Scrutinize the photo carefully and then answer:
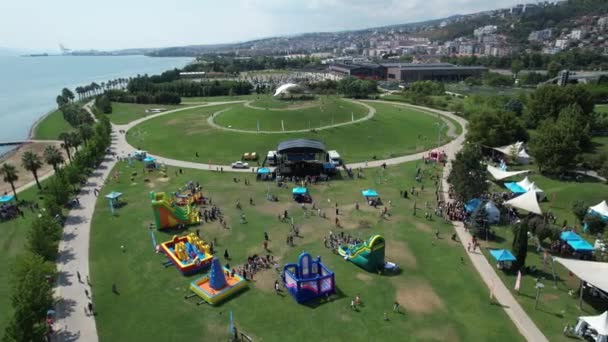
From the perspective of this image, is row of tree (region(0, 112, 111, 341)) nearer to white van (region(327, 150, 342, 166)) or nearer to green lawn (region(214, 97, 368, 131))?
green lawn (region(214, 97, 368, 131))

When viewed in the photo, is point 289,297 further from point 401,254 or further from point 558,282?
point 558,282

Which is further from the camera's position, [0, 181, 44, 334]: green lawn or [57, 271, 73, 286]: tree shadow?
[57, 271, 73, 286]: tree shadow

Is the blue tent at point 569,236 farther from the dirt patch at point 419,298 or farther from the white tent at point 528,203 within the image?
the dirt patch at point 419,298

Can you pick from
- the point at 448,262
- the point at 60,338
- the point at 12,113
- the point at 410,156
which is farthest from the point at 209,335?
the point at 12,113

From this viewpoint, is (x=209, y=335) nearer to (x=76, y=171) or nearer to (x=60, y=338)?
(x=60, y=338)

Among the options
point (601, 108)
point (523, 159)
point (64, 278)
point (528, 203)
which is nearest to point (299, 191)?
point (528, 203)

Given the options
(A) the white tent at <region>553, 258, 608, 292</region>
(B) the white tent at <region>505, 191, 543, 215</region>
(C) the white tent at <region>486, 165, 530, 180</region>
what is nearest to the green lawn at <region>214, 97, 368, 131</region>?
(C) the white tent at <region>486, 165, 530, 180</region>

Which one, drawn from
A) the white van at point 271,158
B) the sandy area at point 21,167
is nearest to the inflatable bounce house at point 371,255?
the white van at point 271,158
